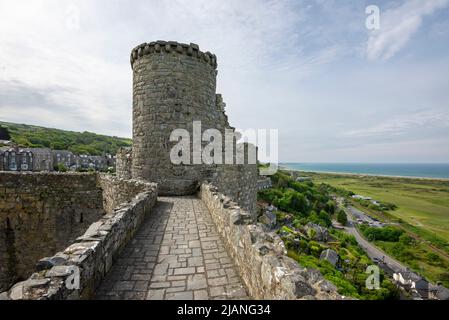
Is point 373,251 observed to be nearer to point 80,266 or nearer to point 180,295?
point 180,295

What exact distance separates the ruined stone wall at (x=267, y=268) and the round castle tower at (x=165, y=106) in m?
5.95

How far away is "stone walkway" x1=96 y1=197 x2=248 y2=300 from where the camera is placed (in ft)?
10.2

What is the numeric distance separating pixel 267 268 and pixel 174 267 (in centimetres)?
196

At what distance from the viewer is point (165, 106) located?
9797mm

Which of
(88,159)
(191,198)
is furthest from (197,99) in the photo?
(88,159)

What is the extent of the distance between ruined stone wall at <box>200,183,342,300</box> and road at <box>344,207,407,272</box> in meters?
49.9

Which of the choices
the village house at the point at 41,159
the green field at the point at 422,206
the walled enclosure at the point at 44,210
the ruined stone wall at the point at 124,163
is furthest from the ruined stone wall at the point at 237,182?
the green field at the point at 422,206

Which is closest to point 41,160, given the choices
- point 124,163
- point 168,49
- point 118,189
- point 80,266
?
point 124,163

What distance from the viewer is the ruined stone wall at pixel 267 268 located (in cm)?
201

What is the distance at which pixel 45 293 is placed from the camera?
6.81 ft

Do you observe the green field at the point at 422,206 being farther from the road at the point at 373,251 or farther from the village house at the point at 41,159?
the village house at the point at 41,159
